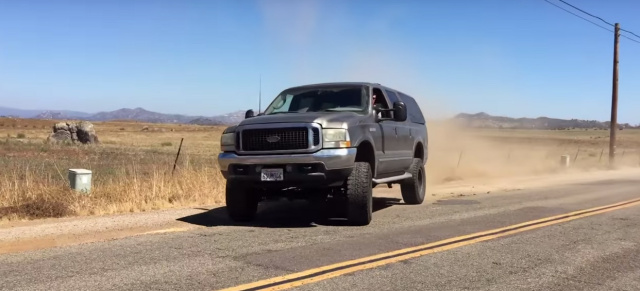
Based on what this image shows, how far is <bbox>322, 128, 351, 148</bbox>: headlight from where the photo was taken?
7.81 meters

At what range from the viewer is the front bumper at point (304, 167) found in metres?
7.67

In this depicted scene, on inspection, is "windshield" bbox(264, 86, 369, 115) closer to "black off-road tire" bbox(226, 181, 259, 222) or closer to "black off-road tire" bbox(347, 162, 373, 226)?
"black off-road tire" bbox(347, 162, 373, 226)

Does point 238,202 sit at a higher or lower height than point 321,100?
lower

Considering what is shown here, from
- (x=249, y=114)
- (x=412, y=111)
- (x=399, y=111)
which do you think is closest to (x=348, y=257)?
(x=399, y=111)

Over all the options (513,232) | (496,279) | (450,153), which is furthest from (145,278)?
(450,153)

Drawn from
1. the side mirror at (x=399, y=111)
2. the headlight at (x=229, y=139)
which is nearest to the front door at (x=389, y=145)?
the side mirror at (x=399, y=111)

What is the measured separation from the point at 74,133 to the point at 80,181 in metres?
40.0

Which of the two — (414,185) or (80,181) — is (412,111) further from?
(80,181)

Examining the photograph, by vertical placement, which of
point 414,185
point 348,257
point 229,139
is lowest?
point 348,257

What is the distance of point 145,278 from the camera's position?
5.06 metres

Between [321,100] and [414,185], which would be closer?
[321,100]

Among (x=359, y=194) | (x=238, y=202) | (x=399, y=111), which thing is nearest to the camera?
(x=359, y=194)

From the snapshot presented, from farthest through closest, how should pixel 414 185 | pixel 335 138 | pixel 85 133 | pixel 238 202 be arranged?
pixel 85 133 → pixel 414 185 → pixel 238 202 → pixel 335 138

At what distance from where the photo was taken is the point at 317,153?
7727 millimetres
